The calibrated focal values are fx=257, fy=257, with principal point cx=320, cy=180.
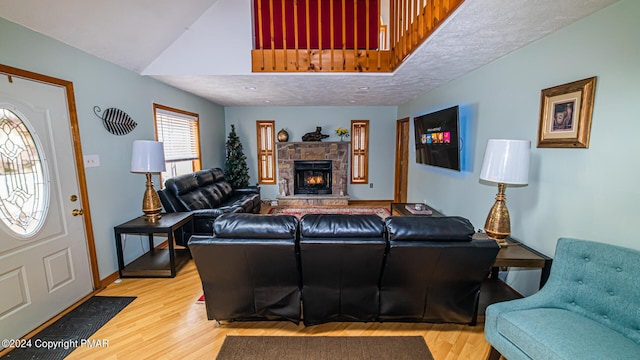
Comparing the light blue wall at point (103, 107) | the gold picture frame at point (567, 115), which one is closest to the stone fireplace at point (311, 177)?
the light blue wall at point (103, 107)

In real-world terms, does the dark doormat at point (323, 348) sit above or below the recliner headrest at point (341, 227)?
below

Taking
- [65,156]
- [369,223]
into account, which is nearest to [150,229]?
[65,156]

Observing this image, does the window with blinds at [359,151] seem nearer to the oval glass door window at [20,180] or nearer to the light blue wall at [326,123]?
the light blue wall at [326,123]

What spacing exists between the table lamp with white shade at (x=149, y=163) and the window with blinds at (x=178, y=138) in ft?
3.05

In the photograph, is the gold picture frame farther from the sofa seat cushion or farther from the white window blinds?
the white window blinds

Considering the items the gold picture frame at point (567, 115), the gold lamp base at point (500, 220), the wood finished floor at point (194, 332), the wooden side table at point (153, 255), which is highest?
the gold picture frame at point (567, 115)

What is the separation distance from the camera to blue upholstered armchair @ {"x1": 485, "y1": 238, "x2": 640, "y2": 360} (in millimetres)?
1329

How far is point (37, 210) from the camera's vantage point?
2.22 metres

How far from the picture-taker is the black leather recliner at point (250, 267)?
1.81 meters

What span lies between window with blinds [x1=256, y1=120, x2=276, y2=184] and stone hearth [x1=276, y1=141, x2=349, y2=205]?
0.95 feet

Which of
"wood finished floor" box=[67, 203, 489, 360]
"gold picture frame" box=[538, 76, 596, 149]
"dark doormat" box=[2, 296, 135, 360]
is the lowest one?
"wood finished floor" box=[67, 203, 489, 360]

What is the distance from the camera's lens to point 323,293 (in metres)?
2.01

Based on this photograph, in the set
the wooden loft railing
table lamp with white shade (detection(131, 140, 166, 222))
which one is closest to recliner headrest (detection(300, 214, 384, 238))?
the wooden loft railing

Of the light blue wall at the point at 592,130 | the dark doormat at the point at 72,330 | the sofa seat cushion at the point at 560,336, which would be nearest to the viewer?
the sofa seat cushion at the point at 560,336
